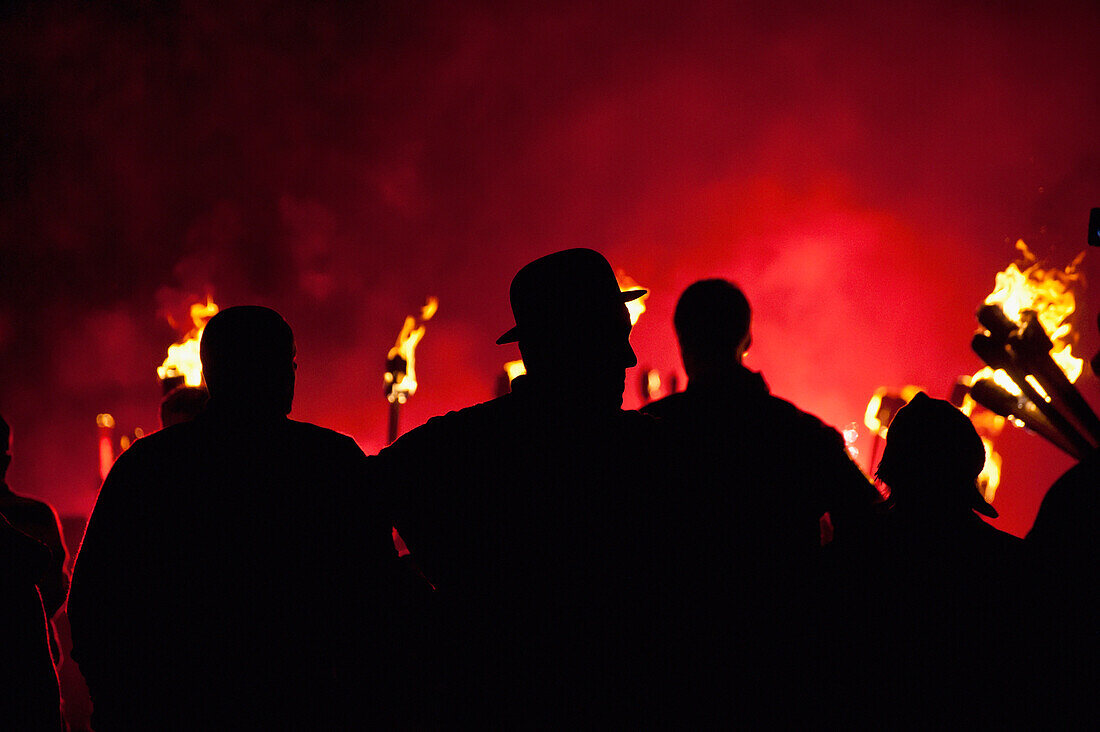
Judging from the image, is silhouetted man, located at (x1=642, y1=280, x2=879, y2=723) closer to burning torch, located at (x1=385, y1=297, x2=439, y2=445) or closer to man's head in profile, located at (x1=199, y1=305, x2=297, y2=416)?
man's head in profile, located at (x1=199, y1=305, x2=297, y2=416)

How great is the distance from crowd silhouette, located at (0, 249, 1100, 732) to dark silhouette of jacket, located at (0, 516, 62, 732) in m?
0.80

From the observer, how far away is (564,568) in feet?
4.84

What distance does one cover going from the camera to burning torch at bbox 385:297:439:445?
20.4 feet

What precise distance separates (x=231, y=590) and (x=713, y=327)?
5.18 feet

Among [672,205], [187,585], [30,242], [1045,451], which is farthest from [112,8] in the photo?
[1045,451]

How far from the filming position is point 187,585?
1.75 meters

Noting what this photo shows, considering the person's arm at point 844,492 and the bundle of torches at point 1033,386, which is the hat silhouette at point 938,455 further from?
the bundle of torches at point 1033,386

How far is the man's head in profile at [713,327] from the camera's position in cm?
225

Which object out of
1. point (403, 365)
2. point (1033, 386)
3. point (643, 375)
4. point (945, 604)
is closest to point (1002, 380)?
point (1033, 386)

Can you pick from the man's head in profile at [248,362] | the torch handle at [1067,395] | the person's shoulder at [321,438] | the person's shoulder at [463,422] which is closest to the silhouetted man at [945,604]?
the torch handle at [1067,395]

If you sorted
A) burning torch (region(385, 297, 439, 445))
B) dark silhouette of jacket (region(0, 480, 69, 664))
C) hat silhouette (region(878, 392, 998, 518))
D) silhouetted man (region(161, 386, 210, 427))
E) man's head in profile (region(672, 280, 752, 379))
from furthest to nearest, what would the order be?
burning torch (region(385, 297, 439, 445)) < silhouetted man (region(161, 386, 210, 427)) < dark silhouette of jacket (region(0, 480, 69, 664)) < man's head in profile (region(672, 280, 752, 379)) < hat silhouette (region(878, 392, 998, 518))

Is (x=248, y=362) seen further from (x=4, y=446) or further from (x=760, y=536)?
(x=4, y=446)

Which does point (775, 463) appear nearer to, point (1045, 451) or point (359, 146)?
point (359, 146)

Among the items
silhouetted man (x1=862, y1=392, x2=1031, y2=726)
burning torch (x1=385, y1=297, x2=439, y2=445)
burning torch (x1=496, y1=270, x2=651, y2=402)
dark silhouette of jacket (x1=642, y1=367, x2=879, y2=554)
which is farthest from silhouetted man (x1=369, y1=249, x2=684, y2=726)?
burning torch (x1=385, y1=297, x2=439, y2=445)
